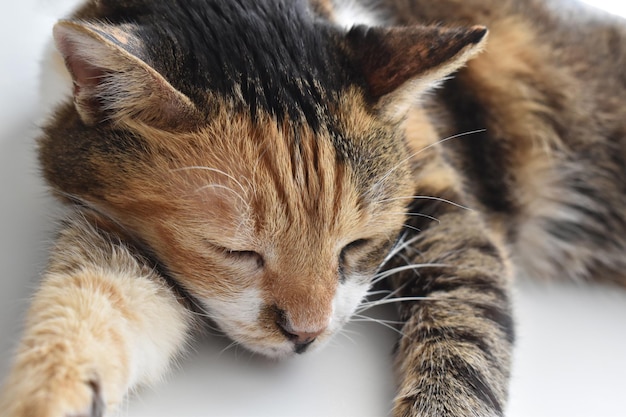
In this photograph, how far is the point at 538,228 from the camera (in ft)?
5.39

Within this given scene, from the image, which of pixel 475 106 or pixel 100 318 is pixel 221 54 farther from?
pixel 475 106

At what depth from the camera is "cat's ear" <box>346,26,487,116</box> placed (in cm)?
106

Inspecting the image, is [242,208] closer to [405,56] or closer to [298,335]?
[298,335]

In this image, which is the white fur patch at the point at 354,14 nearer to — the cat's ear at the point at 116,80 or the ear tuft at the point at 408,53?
the ear tuft at the point at 408,53

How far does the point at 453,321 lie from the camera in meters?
1.20

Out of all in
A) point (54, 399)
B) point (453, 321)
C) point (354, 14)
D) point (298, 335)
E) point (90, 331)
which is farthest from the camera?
point (354, 14)

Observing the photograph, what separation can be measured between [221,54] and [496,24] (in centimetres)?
91

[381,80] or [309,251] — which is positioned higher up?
[381,80]

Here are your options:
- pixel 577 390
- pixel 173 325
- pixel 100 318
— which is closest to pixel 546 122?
pixel 577 390

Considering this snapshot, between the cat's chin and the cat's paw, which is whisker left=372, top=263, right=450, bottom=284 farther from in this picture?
the cat's paw

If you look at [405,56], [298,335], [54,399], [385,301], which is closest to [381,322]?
[385,301]

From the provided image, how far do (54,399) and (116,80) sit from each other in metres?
0.43

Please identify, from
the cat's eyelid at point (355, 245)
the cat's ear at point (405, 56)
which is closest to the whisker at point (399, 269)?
the cat's eyelid at point (355, 245)

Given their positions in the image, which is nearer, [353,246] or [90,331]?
[90,331]
